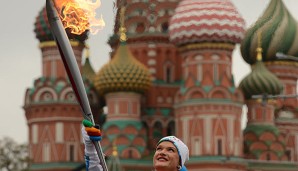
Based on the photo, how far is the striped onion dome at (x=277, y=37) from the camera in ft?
213

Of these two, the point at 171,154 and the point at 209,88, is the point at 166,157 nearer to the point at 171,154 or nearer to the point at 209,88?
the point at 171,154

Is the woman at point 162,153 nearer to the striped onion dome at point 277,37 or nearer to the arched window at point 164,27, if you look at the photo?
the striped onion dome at point 277,37

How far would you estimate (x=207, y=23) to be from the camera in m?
61.1

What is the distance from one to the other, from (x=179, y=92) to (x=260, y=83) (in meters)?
4.48

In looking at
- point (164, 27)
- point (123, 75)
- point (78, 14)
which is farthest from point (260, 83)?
point (78, 14)

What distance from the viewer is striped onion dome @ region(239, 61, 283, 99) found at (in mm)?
63156

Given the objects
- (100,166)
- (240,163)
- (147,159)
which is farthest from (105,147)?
(100,166)

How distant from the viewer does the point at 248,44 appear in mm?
66188

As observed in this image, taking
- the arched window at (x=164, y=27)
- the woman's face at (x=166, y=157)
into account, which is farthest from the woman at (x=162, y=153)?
the arched window at (x=164, y=27)

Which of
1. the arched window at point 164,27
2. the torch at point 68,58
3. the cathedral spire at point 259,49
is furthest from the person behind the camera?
the arched window at point 164,27

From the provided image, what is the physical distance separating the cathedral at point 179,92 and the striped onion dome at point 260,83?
0.18 ft

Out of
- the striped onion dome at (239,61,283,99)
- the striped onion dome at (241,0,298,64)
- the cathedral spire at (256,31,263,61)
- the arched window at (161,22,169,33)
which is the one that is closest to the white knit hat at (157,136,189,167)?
the striped onion dome at (239,61,283,99)

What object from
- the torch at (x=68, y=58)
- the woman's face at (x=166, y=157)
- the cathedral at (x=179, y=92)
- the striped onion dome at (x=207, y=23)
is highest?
the striped onion dome at (x=207, y=23)

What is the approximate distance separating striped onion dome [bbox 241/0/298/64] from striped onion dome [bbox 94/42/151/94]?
242 inches
